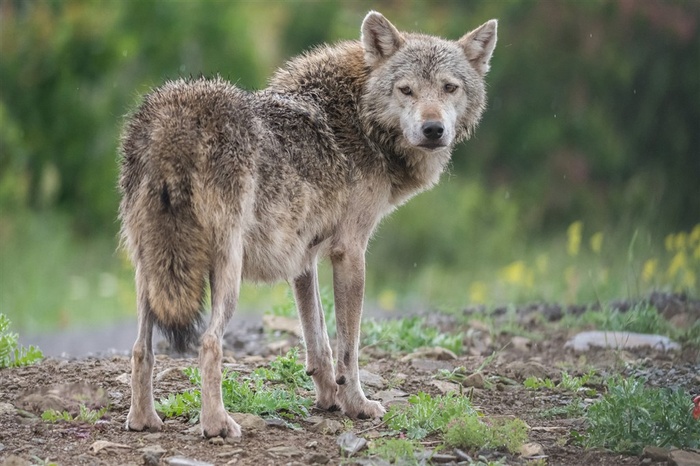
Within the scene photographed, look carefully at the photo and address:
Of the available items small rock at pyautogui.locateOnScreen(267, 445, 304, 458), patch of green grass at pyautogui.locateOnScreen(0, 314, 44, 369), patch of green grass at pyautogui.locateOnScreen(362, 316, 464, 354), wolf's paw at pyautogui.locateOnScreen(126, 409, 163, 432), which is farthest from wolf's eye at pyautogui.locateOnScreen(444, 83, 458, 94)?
patch of green grass at pyautogui.locateOnScreen(0, 314, 44, 369)

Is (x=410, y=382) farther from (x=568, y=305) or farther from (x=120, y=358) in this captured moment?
(x=568, y=305)

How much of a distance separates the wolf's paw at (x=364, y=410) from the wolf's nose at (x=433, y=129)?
154 centimetres

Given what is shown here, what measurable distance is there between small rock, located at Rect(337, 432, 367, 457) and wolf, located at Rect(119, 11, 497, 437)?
51cm

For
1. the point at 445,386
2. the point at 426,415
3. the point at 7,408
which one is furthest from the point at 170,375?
the point at 426,415

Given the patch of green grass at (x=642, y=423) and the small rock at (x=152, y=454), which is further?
the patch of green grass at (x=642, y=423)

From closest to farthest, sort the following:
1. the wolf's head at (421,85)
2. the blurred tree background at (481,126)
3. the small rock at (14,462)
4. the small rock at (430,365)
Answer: the small rock at (14,462) → the wolf's head at (421,85) → the small rock at (430,365) → the blurred tree background at (481,126)

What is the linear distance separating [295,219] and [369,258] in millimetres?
8563

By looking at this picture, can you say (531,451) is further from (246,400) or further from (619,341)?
(619,341)

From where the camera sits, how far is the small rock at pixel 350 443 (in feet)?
15.7

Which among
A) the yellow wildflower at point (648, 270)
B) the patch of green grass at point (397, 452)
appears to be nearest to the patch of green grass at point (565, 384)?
the patch of green grass at point (397, 452)

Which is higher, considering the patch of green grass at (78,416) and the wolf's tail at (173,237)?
the wolf's tail at (173,237)

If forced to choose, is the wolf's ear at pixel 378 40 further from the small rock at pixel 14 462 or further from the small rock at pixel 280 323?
the small rock at pixel 14 462

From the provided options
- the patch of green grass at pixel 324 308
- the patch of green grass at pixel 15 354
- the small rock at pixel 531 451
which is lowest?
the small rock at pixel 531 451

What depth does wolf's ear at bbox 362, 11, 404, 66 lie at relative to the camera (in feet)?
20.5
